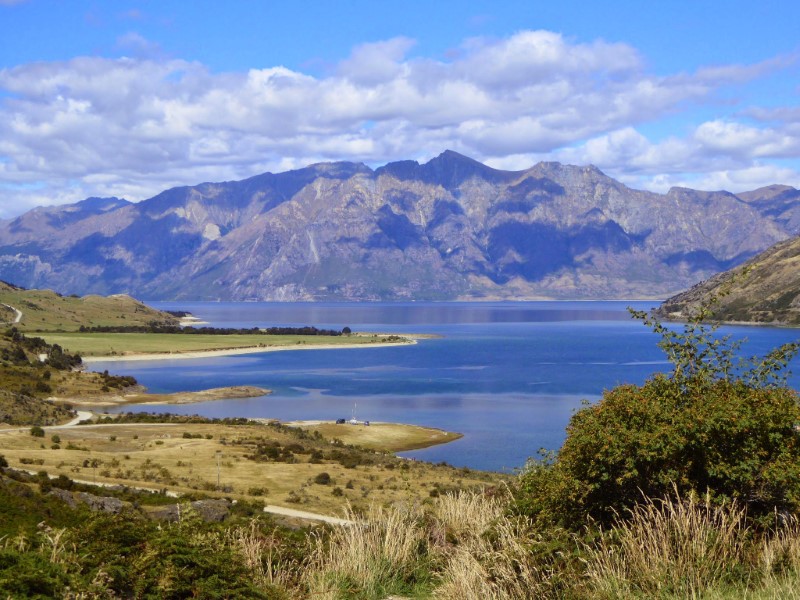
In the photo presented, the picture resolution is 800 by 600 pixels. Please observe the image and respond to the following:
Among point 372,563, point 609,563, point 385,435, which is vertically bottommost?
point 385,435

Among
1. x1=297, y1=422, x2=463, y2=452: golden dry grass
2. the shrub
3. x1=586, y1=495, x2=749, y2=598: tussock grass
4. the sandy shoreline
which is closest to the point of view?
x1=586, y1=495, x2=749, y2=598: tussock grass

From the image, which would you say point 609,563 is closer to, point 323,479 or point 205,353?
point 323,479

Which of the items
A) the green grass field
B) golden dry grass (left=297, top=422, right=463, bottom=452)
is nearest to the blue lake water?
golden dry grass (left=297, top=422, right=463, bottom=452)

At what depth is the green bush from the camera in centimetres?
1281

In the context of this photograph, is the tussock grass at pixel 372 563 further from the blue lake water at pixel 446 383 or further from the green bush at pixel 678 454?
the blue lake water at pixel 446 383

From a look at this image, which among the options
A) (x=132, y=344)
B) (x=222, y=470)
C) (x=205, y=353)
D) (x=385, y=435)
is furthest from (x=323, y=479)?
(x=132, y=344)

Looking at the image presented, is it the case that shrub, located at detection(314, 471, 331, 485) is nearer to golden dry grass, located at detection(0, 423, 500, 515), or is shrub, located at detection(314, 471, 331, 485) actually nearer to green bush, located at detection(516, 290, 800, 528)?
golden dry grass, located at detection(0, 423, 500, 515)

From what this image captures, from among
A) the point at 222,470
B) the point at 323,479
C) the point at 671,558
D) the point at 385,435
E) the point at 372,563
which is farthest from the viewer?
the point at 385,435

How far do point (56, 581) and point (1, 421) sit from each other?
69604 mm

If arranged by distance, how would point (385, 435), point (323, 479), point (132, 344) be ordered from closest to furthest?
point (323, 479) → point (385, 435) → point (132, 344)

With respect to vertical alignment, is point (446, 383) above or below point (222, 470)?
below

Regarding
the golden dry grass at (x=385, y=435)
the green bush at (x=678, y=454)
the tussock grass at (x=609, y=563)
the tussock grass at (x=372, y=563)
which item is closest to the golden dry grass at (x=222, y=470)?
the golden dry grass at (x=385, y=435)

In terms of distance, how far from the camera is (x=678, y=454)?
13.2m

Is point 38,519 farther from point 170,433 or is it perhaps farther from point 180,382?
point 180,382
